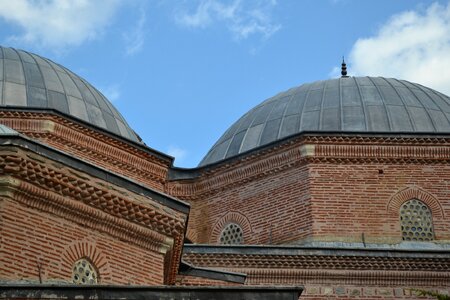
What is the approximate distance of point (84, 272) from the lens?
9.61 meters

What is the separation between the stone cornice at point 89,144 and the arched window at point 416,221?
4.33 m

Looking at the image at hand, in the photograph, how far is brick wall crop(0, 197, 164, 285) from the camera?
8859mm

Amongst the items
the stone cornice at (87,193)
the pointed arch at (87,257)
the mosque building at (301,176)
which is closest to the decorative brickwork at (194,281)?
the mosque building at (301,176)

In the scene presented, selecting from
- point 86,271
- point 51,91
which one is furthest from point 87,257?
point 51,91

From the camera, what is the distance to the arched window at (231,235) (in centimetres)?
1596

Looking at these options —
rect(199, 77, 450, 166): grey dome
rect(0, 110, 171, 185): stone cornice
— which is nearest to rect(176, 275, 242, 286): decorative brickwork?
rect(0, 110, 171, 185): stone cornice

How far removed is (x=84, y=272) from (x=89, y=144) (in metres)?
5.97

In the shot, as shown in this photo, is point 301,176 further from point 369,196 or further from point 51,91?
point 51,91

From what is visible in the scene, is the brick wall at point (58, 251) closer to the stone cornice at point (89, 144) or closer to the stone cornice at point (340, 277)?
the stone cornice at point (340, 277)

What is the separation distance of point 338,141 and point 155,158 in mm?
3290

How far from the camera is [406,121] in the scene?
16875mm

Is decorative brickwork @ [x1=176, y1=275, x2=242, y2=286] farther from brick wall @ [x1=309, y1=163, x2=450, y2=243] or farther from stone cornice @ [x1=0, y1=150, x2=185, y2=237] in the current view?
brick wall @ [x1=309, y1=163, x2=450, y2=243]

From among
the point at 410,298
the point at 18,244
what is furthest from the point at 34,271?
the point at 410,298

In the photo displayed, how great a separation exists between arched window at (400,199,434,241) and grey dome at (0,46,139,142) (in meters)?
5.12
